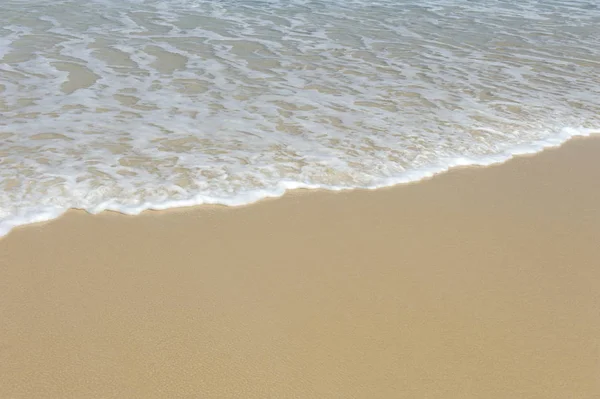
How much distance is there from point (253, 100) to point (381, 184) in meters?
2.05

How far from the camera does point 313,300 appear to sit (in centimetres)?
304

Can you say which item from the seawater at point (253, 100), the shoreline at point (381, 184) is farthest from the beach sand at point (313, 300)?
the seawater at point (253, 100)

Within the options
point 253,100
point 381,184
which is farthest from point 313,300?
point 253,100

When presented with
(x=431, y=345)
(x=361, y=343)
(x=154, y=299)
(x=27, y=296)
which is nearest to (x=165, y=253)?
(x=154, y=299)

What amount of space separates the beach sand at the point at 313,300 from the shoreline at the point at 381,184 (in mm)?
74

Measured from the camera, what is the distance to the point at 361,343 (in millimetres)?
2764

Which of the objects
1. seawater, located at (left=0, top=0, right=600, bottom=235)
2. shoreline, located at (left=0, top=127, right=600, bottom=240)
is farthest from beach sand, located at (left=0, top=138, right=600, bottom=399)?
seawater, located at (left=0, top=0, right=600, bottom=235)

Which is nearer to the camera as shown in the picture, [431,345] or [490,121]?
[431,345]

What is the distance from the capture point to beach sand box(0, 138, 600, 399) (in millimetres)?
2547

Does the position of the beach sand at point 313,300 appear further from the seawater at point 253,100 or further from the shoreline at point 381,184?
the seawater at point 253,100

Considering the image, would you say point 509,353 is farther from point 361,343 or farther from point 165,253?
point 165,253

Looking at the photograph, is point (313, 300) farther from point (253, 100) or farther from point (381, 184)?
point (253, 100)

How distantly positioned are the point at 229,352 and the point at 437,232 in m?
1.54

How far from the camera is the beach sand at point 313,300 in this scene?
2.55 metres
